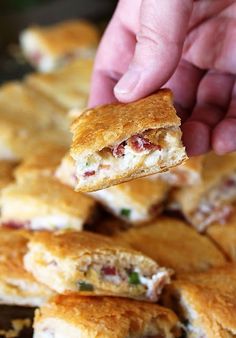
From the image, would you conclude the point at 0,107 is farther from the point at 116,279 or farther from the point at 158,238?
the point at 116,279

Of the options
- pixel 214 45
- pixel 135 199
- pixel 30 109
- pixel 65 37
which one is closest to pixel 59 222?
pixel 135 199

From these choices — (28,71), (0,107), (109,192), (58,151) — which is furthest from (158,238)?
(28,71)

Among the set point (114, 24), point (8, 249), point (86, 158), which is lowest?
point (8, 249)

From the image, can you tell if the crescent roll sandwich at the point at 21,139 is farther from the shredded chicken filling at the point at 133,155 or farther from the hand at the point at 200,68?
the shredded chicken filling at the point at 133,155

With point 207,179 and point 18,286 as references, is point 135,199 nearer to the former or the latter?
point 207,179

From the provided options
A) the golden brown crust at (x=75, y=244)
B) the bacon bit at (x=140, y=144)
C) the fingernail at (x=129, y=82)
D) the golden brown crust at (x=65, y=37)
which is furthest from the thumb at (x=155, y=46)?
the golden brown crust at (x=65, y=37)

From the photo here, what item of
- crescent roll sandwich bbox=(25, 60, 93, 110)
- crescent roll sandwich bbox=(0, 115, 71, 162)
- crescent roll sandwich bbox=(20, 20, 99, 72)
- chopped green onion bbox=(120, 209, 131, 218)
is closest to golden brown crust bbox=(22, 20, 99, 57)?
crescent roll sandwich bbox=(20, 20, 99, 72)
